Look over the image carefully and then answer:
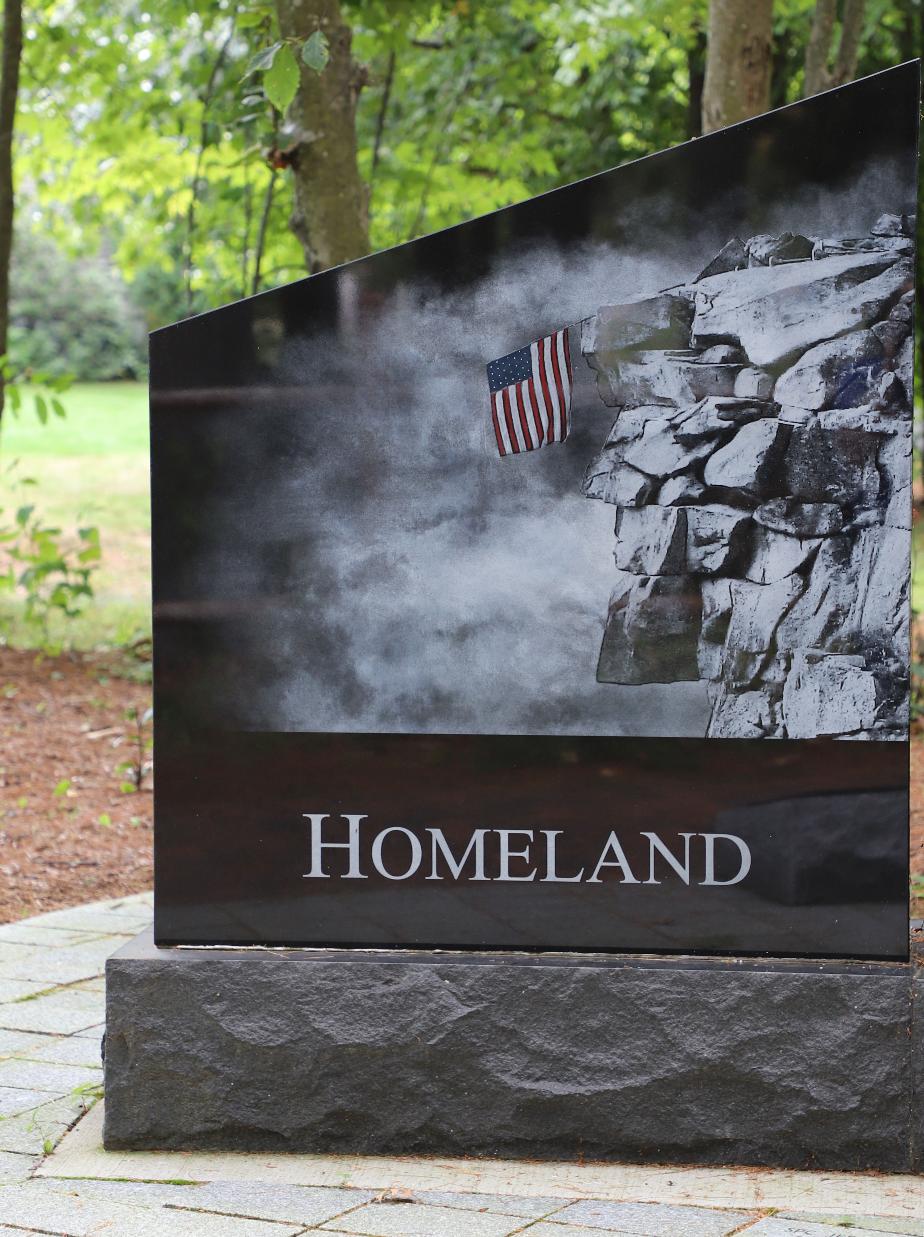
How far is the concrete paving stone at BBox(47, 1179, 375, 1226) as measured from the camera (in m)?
2.76

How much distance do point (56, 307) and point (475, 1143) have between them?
103 feet

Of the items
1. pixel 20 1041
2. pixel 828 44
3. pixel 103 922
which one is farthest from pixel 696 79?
pixel 20 1041

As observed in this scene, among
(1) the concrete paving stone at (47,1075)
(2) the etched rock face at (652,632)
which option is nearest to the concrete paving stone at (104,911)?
(1) the concrete paving stone at (47,1075)

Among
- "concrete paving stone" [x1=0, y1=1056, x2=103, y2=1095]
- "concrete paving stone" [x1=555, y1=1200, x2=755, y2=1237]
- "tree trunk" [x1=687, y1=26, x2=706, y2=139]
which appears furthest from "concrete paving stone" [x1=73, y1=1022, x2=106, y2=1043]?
"tree trunk" [x1=687, y1=26, x2=706, y2=139]

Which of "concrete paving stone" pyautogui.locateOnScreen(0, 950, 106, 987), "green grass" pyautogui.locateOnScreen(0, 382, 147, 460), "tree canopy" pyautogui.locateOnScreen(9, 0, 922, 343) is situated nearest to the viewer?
"concrete paving stone" pyautogui.locateOnScreen(0, 950, 106, 987)

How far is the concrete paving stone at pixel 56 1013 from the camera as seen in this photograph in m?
3.94

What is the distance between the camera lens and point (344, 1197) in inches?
112

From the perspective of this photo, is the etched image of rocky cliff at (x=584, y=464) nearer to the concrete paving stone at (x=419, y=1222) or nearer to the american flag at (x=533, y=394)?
the american flag at (x=533, y=394)

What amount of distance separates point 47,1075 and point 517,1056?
128 centimetres

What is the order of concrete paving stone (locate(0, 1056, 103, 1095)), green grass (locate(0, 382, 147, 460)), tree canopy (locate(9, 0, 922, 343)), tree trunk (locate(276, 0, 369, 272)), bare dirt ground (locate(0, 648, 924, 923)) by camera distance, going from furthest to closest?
green grass (locate(0, 382, 147, 460)) → tree canopy (locate(9, 0, 922, 343)) → bare dirt ground (locate(0, 648, 924, 923)) → tree trunk (locate(276, 0, 369, 272)) → concrete paving stone (locate(0, 1056, 103, 1095))

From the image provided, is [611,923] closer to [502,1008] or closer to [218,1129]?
[502,1008]

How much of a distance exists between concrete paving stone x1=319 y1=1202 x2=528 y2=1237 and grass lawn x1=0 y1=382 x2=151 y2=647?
21.9 feet

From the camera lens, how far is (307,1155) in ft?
10.2

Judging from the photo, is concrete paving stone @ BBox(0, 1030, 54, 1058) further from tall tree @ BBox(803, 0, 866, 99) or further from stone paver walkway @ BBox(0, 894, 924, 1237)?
tall tree @ BBox(803, 0, 866, 99)
